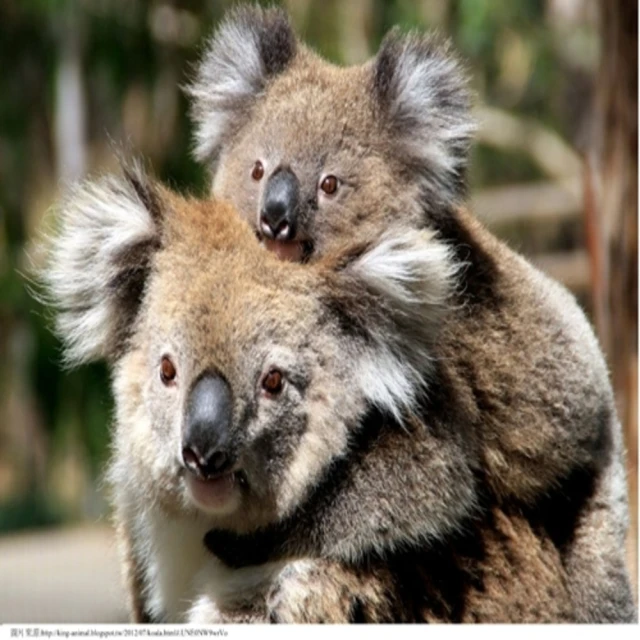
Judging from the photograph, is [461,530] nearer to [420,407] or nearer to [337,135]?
[420,407]

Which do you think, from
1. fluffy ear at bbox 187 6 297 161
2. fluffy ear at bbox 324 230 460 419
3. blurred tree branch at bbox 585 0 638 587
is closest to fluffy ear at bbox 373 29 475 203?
fluffy ear at bbox 187 6 297 161

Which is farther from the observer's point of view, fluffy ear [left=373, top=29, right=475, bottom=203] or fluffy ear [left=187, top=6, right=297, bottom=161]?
fluffy ear [left=187, top=6, right=297, bottom=161]

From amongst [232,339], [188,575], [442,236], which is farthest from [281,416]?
[442,236]

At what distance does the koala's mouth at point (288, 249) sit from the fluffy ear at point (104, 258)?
1.19ft

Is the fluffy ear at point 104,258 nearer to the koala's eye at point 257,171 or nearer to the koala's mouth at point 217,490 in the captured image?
the koala's mouth at point 217,490

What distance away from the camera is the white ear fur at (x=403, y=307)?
3.16m

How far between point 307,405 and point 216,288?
0.35 metres

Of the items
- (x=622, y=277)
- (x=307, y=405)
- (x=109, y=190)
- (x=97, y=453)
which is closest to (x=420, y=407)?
(x=307, y=405)

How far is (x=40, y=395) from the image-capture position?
10914mm

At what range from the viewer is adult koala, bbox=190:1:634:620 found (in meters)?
3.62

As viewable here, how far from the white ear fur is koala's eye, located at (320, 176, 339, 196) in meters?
0.75

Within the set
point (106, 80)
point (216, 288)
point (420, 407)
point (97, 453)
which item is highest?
point (106, 80)

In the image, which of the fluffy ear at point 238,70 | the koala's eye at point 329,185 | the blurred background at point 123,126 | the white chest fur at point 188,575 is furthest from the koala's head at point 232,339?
the blurred background at point 123,126

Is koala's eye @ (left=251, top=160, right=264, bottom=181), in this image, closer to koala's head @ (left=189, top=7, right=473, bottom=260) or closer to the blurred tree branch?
koala's head @ (left=189, top=7, right=473, bottom=260)
